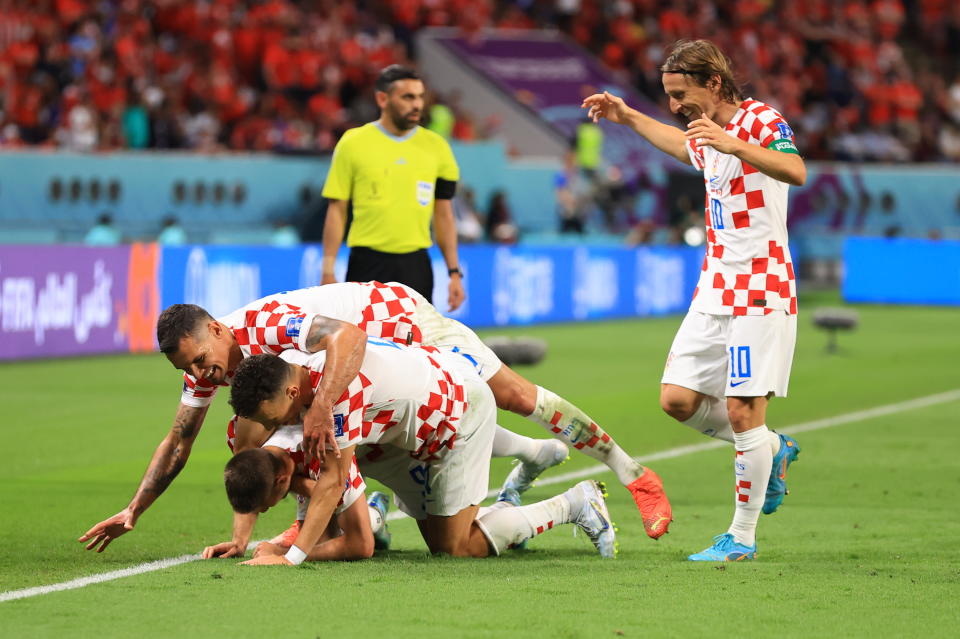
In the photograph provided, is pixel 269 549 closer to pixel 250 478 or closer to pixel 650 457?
pixel 250 478

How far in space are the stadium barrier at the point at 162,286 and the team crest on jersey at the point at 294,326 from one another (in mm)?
10329

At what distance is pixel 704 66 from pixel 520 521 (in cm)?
210

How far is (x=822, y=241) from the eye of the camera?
34094 millimetres

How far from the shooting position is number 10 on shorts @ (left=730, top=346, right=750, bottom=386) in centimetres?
679

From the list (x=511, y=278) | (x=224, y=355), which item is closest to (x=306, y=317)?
(x=224, y=355)

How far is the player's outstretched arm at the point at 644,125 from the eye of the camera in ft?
24.3

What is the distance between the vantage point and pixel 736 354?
22.4 feet

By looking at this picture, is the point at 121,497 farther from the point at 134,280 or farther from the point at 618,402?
the point at 134,280

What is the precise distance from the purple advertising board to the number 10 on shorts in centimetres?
1089

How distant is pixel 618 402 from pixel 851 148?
2380 cm

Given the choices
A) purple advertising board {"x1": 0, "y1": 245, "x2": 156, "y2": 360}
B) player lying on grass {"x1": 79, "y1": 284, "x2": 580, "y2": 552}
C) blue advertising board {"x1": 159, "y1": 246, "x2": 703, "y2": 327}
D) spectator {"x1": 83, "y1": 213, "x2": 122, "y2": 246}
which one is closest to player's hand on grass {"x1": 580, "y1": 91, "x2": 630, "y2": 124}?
player lying on grass {"x1": 79, "y1": 284, "x2": 580, "y2": 552}

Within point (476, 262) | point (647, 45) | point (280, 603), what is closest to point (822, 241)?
point (647, 45)

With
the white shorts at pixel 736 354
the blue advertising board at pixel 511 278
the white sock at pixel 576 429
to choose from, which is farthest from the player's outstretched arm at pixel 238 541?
the blue advertising board at pixel 511 278

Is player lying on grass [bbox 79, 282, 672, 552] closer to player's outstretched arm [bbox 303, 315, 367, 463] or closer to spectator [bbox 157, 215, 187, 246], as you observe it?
player's outstretched arm [bbox 303, 315, 367, 463]
